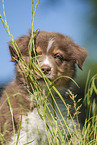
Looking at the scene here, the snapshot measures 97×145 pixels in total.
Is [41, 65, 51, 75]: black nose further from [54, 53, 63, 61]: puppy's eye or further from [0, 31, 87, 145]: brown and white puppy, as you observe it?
[54, 53, 63, 61]: puppy's eye

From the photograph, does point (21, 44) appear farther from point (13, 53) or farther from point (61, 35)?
point (61, 35)

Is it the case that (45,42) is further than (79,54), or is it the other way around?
(79,54)

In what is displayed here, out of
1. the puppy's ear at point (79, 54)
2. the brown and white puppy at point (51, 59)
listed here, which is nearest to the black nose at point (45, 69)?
the brown and white puppy at point (51, 59)

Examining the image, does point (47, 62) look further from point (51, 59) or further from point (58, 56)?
point (58, 56)

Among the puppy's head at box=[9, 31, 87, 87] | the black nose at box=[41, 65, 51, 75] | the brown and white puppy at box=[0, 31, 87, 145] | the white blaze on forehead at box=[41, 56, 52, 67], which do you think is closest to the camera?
the black nose at box=[41, 65, 51, 75]

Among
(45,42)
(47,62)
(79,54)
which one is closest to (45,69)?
(47,62)

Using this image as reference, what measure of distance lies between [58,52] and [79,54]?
508 mm

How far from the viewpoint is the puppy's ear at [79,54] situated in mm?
4613

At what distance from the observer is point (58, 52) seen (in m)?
4.57

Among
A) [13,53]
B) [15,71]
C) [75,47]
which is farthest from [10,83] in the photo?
[75,47]

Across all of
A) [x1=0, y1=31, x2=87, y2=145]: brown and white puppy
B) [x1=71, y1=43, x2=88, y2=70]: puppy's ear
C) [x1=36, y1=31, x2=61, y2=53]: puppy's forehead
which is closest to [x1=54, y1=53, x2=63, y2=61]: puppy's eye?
[x1=0, y1=31, x2=87, y2=145]: brown and white puppy

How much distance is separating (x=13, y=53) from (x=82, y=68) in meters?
1.59

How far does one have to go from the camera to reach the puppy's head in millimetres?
4309

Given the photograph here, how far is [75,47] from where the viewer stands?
4.91 meters
